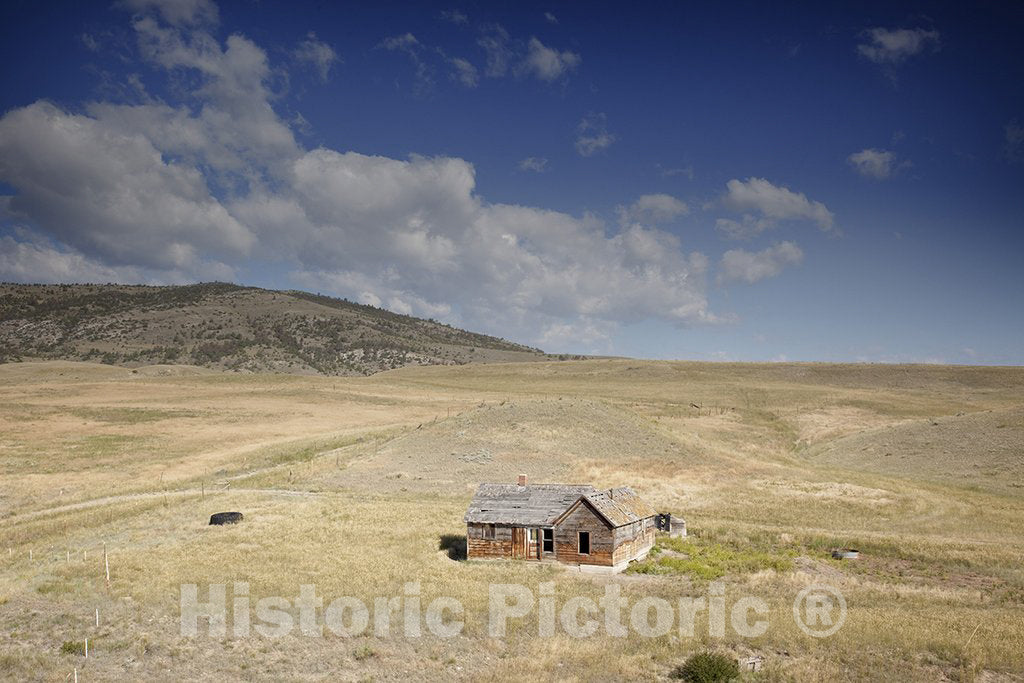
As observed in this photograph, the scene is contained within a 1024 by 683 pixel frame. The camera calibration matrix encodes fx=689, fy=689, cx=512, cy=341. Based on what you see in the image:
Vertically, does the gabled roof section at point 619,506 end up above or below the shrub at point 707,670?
above

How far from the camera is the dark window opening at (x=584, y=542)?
34125 mm

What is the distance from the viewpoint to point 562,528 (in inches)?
1368

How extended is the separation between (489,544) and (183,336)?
158 metres

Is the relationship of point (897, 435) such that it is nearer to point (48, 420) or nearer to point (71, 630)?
point (71, 630)

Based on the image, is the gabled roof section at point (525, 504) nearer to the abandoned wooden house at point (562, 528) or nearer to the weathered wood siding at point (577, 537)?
the abandoned wooden house at point (562, 528)

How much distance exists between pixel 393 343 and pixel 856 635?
17665cm

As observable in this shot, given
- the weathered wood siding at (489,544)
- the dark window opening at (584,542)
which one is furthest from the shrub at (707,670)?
the weathered wood siding at (489,544)

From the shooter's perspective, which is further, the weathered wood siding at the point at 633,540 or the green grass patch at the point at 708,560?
the weathered wood siding at the point at 633,540

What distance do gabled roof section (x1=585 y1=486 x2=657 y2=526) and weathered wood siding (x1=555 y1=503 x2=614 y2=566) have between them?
0.42 metres

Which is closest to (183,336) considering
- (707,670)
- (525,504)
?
(525,504)

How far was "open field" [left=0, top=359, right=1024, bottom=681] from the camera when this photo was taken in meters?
21.6

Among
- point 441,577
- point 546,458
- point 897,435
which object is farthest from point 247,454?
point 897,435

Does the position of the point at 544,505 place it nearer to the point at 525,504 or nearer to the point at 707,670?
the point at 525,504

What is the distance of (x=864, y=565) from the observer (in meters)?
35.0
